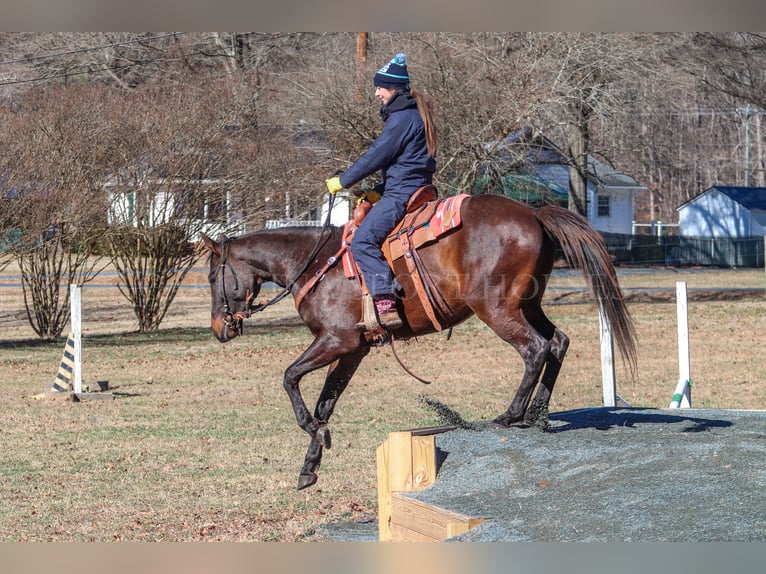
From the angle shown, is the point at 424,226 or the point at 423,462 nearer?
the point at 423,462

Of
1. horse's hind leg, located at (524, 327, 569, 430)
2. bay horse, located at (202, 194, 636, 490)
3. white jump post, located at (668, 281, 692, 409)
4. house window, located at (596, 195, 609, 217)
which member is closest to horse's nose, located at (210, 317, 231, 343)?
bay horse, located at (202, 194, 636, 490)

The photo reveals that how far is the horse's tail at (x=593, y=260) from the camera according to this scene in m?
7.78

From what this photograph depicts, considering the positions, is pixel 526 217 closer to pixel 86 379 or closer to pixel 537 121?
pixel 86 379

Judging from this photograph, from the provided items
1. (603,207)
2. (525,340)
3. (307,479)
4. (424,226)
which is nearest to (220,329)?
(307,479)

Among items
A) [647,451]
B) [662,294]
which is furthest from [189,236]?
[647,451]

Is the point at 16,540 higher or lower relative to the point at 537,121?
lower

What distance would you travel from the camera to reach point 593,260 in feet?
25.6

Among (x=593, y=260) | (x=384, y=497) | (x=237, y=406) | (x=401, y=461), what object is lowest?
(x=237, y=406)

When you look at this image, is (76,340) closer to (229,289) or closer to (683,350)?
(229,289)

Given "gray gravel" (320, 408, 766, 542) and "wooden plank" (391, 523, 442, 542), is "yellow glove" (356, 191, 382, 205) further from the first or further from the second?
"wooden plank" (391, 523, 442, 542)

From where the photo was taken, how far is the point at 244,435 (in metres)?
12.0

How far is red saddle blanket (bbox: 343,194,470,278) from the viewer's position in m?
7.71

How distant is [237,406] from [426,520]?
8.25 metres

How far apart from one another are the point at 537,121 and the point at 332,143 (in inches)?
201
